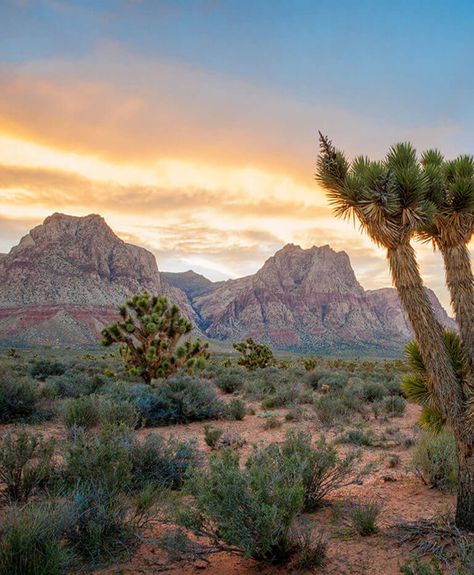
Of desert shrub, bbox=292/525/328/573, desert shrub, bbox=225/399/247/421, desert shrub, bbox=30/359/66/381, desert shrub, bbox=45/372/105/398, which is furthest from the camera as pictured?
desert shrub, bbox=30/359/66/381

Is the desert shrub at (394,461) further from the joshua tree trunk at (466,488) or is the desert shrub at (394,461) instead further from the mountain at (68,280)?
the mountain at (68,280)

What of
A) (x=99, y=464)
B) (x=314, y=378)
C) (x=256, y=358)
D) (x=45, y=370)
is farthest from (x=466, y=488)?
(x=256, y=358)

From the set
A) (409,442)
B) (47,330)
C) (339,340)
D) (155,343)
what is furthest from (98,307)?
(409,442)

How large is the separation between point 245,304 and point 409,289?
16712cm

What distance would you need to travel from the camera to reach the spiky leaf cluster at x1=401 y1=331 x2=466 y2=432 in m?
5.67

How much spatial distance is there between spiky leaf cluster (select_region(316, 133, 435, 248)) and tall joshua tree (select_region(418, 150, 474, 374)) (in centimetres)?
24

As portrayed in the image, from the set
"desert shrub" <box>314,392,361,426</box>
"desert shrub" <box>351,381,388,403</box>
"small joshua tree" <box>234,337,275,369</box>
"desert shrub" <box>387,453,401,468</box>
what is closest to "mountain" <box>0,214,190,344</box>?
"small joshua tree" <box>234,337,275,369</box>

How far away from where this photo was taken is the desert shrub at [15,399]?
12.5 meters

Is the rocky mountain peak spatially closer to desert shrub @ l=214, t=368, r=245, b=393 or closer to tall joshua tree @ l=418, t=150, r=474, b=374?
desert shrub @ l=214, t=368, r=245, b=393

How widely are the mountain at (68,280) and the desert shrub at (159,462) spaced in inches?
3559

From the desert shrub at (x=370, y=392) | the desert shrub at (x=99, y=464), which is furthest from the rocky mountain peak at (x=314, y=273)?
the desert shrub at (x=99, y=464)

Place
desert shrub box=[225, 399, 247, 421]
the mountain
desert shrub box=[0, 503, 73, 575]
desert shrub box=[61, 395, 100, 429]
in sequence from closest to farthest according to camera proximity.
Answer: desert shrub box=[0, 503, 73, 575], desert shrub box=[61, 395, 100, 429], desert shrub box=[225, 399, 247, 421], the mountain

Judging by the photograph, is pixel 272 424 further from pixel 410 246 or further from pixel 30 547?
pixel 30 547

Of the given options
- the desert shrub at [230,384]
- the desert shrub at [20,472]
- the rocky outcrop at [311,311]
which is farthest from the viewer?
the rocky outcrop at [311,311]
